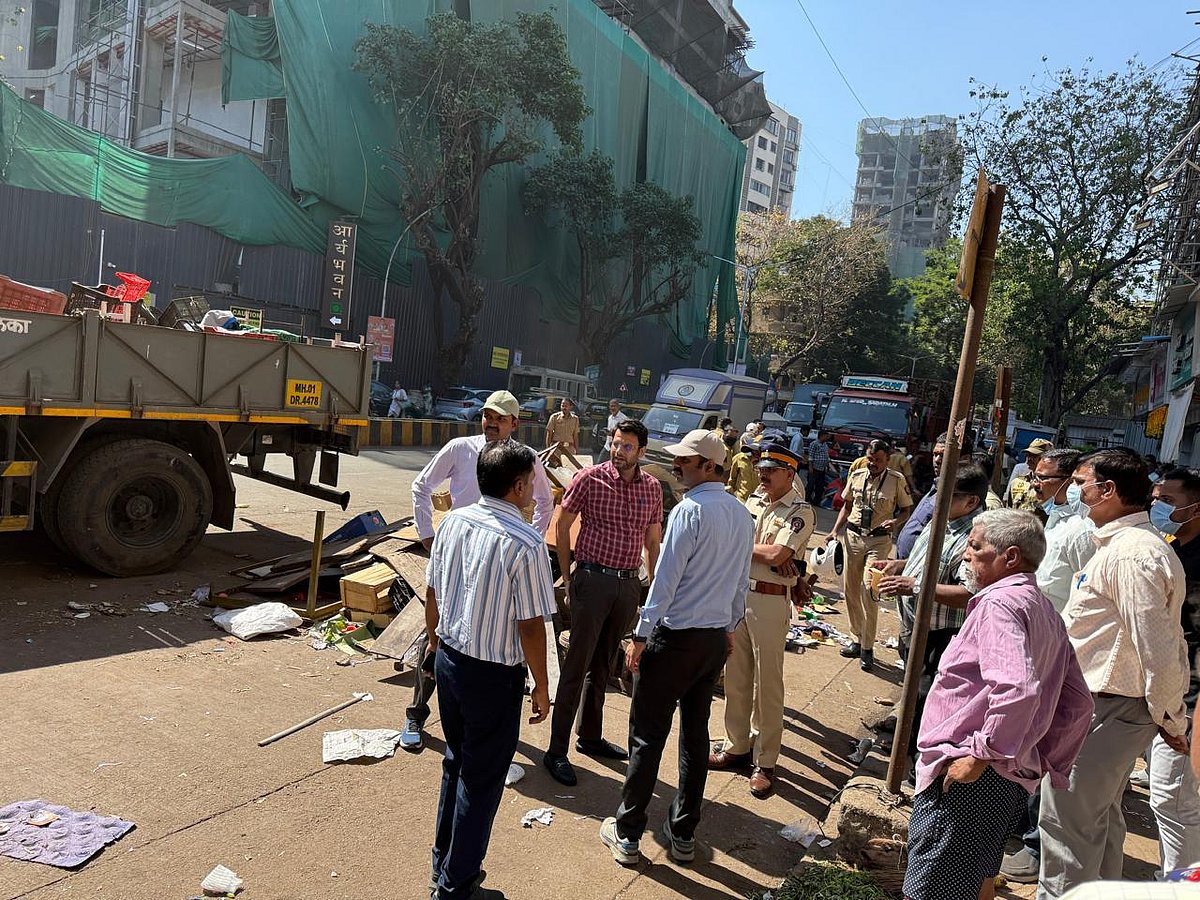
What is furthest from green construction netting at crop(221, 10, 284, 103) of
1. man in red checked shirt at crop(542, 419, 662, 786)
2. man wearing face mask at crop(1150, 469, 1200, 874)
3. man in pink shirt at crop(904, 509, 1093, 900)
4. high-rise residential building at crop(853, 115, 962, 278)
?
high-rise residential building at crop(853, 115, 962, 278)

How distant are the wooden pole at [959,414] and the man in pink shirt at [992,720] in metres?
0.92

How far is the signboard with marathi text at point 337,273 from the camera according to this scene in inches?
979

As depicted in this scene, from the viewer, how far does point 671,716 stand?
3.55 meters

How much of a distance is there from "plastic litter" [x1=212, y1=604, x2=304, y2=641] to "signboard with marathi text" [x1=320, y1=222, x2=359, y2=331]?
2017cm

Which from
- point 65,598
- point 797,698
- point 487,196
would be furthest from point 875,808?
point 487,196

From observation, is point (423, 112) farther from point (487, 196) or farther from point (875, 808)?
point (875, 808)

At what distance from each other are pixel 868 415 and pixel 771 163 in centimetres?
8416

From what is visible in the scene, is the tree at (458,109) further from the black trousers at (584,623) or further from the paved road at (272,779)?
the black trousers at (584,623)

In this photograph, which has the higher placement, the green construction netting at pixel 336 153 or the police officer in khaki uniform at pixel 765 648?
Result: the green construction netting at pixel 336 153

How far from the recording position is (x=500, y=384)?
32.8 meters

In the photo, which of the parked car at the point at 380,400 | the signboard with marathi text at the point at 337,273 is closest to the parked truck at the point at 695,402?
the parked car at the point at 380,400

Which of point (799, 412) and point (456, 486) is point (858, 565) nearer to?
point (456, 486)

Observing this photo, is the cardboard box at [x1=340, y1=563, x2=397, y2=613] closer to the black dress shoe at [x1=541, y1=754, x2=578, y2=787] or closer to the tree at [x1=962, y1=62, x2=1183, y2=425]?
the black dress shoe at [x1=541, y1=754, x2=578, y2=787]

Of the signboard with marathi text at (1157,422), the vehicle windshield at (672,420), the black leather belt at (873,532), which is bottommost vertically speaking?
the black leather belt at (873,532)
